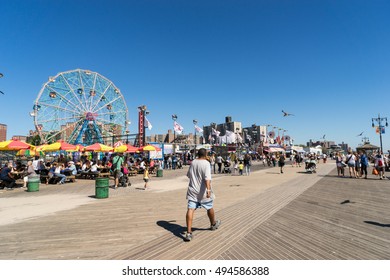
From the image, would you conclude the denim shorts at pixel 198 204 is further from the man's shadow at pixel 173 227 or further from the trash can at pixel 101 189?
the trash can at pixel 101 189

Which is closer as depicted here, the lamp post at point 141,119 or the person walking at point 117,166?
the person walking at point 117,166

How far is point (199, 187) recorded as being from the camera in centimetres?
460

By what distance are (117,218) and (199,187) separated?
277cm

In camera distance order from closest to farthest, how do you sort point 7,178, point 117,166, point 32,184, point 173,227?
point 173,227
point 32,184
point 7,178
point 117,166

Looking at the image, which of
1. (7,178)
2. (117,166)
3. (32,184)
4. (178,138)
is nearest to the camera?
(32,184)

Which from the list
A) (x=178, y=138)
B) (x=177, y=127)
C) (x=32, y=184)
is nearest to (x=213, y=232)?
(x=32, y=184)

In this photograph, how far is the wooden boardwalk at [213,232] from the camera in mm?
3805

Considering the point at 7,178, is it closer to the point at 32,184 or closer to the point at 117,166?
the point at 32,184

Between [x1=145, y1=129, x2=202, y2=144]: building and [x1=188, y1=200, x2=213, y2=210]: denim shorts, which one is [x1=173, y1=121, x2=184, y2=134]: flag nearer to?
[x1=145, y1=129, x2=202, y2=144]: building

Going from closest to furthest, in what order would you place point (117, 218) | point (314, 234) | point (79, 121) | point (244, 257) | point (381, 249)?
point (244, 257) → point (381, 249) → point (314, 234) → point (117, 218) → point (79, 121)

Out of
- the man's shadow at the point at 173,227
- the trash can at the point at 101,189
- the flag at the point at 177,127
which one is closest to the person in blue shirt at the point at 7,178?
the trash can at the point at 101,189

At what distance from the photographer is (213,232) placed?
4777 mm
